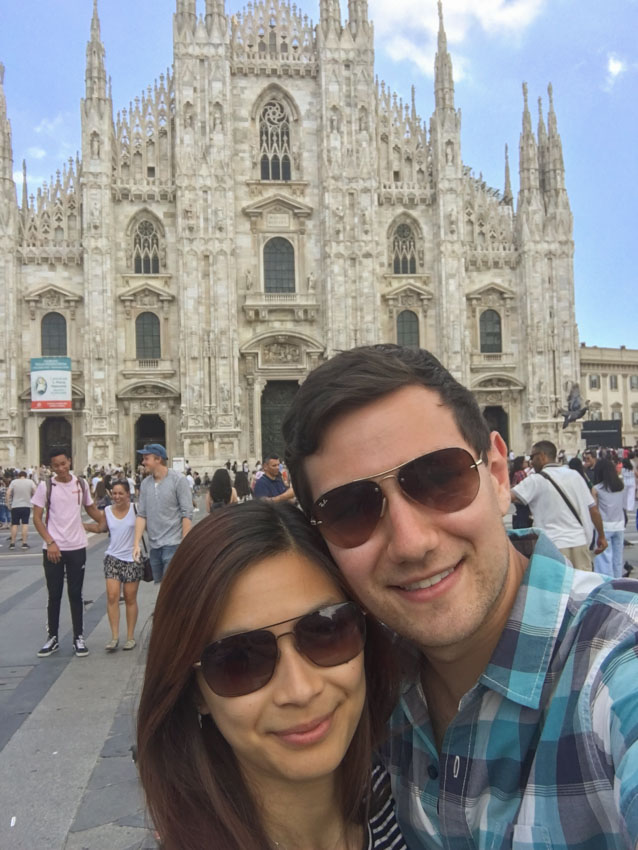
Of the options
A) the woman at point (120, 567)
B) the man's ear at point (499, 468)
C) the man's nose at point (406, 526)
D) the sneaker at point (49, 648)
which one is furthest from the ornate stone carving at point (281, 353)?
the man's nose at point (406, 526)

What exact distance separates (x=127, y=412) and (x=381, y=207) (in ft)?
44.0

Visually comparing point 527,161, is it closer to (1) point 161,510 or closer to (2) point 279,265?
(2) point 279,265

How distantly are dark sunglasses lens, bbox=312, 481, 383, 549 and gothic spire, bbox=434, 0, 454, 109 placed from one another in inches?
1210

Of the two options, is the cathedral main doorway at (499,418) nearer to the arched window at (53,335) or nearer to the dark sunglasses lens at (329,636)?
the arched window at (53,335)

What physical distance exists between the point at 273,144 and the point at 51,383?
13.3 metres

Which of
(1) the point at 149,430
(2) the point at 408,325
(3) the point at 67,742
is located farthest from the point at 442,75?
(3) the point at 67,742

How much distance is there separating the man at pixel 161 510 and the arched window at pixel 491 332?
24.8 meters

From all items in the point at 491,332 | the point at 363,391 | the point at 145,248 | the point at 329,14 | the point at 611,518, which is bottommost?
the point at 611,518

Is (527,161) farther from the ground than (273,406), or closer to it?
farther from the ground

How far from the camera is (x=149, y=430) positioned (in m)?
27.6

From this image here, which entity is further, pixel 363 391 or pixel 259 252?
pixel 259 252

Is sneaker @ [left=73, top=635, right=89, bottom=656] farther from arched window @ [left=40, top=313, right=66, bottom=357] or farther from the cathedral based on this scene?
arched window @ [left=40, top=313, right=66, bottom=357]

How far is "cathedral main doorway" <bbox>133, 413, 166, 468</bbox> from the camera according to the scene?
2734cm

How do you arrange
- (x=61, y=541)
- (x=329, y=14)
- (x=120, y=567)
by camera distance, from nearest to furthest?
1. (x=120, y=567)
2. (x=61, y=541)
3. (x=329, y=14)
